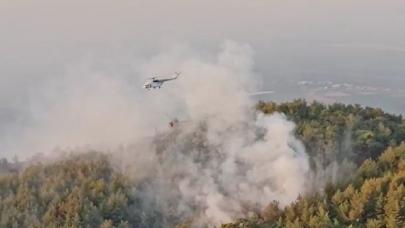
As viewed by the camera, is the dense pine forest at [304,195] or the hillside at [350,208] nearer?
the hillside at [350,208]

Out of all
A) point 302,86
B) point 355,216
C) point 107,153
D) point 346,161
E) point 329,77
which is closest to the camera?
point 355,216

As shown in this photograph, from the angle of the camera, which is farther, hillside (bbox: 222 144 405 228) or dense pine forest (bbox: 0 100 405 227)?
dense pine forest (bbox: 0 100 405 227)

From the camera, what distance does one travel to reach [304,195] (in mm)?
48812

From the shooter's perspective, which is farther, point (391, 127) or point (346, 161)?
point (391, 127)

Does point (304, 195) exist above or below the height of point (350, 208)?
above

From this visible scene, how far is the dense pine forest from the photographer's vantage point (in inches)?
1770

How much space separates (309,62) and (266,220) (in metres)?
106

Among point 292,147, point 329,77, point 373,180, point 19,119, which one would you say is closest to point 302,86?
point 329,77

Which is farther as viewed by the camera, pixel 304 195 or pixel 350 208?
pixel 304 195

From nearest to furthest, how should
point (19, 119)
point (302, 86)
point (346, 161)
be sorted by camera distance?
1. point (346, 161)
2. point (19, 119)
3. point (302, 86)

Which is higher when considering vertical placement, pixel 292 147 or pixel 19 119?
pixel 19 119

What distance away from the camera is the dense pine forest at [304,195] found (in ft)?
148

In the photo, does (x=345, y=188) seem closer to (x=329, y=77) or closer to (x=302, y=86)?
(x=302, y=86)

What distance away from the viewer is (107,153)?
202 ft
